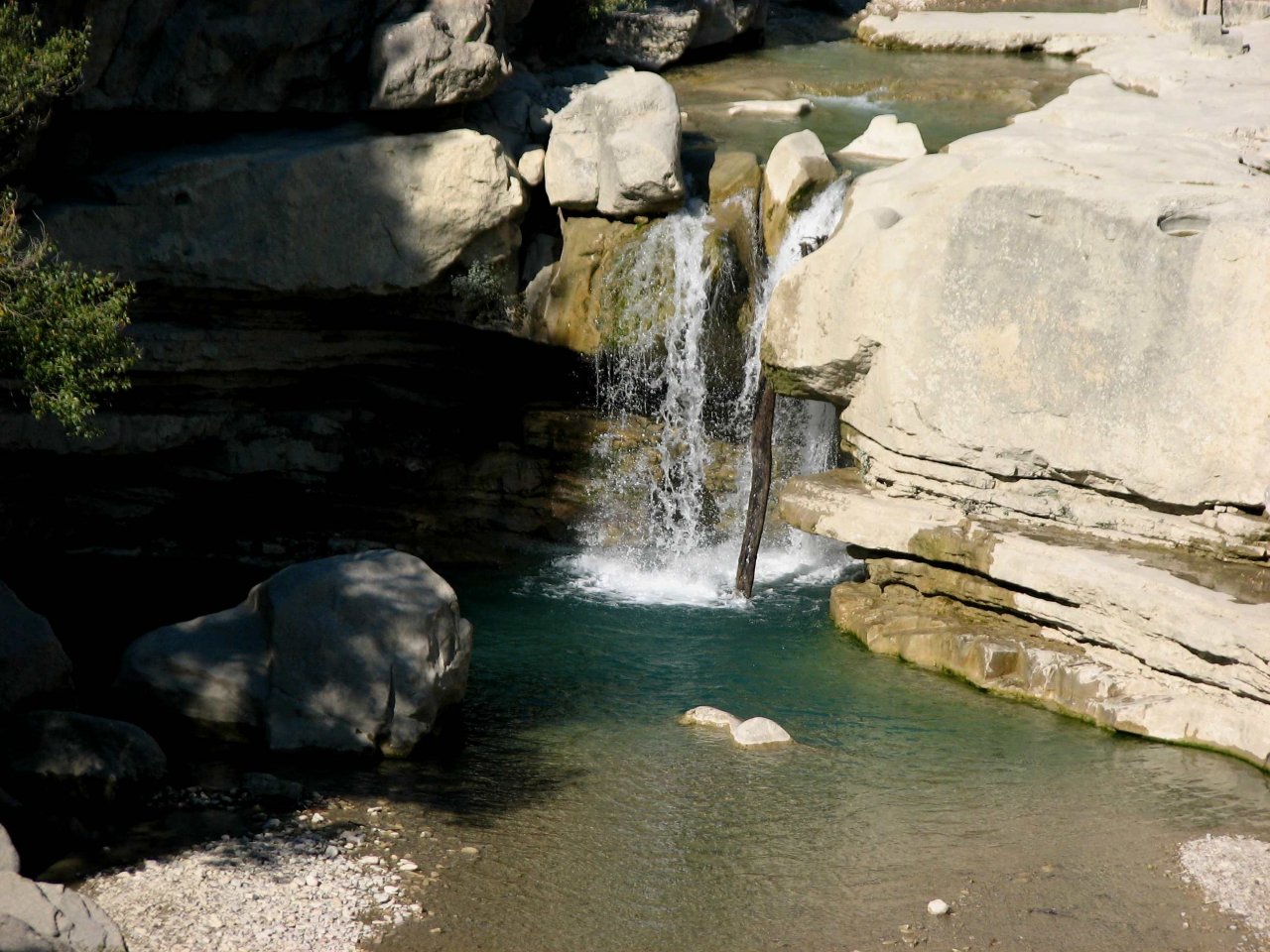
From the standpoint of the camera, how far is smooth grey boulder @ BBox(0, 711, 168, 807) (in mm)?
10211

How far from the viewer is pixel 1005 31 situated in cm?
2428

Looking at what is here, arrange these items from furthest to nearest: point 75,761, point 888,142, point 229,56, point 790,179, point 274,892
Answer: point 888,142 < point 790,179 < point 229,56 < point 75,761 < point 274,892

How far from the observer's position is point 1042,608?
1323 cm

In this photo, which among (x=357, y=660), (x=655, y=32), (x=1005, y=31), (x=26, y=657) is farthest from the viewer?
(x=1005, y=31)

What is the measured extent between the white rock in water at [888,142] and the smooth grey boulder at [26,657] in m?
11.6

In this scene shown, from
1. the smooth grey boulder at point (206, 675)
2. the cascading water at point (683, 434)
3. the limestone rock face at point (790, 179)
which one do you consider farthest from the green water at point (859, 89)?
the smooth grey boulder at point (206, 675)

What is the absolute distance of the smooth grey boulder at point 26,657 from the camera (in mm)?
11320

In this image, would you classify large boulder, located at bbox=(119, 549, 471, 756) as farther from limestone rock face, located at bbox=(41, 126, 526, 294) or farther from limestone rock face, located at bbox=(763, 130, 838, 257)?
limestone rock face, located at bbox=(763, 130, 838, 257)

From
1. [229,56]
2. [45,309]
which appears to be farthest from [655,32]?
[45,309]

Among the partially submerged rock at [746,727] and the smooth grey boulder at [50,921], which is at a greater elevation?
the smooth grey boulder at [50,921]

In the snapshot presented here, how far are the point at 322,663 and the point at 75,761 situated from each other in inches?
82.8

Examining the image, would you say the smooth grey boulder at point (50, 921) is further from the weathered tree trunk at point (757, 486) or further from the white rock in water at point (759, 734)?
the weathered tree trunk at point (757, 486)

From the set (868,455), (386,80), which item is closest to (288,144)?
(386,80)

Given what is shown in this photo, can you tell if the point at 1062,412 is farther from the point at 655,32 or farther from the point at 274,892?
the point at 655,32
